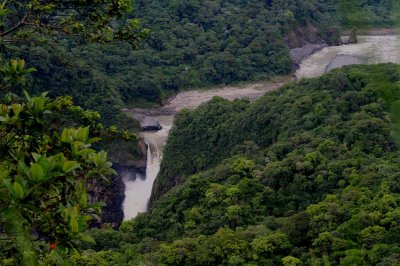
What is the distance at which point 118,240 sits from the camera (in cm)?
2184

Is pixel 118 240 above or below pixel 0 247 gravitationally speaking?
below

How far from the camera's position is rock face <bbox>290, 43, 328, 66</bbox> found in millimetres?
55191

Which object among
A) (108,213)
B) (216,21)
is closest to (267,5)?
(216,21)

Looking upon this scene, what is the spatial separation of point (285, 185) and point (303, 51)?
37.7 meters

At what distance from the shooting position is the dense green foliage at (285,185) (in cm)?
1550

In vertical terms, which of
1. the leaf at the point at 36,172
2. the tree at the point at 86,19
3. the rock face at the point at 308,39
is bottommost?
the rock face at the point at 308,39

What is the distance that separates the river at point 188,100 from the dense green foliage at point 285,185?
111 inches

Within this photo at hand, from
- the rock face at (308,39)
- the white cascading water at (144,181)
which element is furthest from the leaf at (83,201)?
the rock face at (308,39)

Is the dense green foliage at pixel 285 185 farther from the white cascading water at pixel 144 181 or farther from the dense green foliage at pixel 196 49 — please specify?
the dense green foliage at pixel 196 49

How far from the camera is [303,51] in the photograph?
187ft

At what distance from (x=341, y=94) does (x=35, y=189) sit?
79.6 feet

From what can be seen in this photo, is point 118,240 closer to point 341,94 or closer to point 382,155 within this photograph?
point 382,155

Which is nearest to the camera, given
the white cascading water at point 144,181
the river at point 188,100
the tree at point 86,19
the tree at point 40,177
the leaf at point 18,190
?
the leaf at point 18,190

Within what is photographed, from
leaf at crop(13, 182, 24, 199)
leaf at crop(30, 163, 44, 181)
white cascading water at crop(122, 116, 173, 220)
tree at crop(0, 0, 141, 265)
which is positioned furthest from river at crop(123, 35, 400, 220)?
leaf at crop(13, 182, 24, 199)
